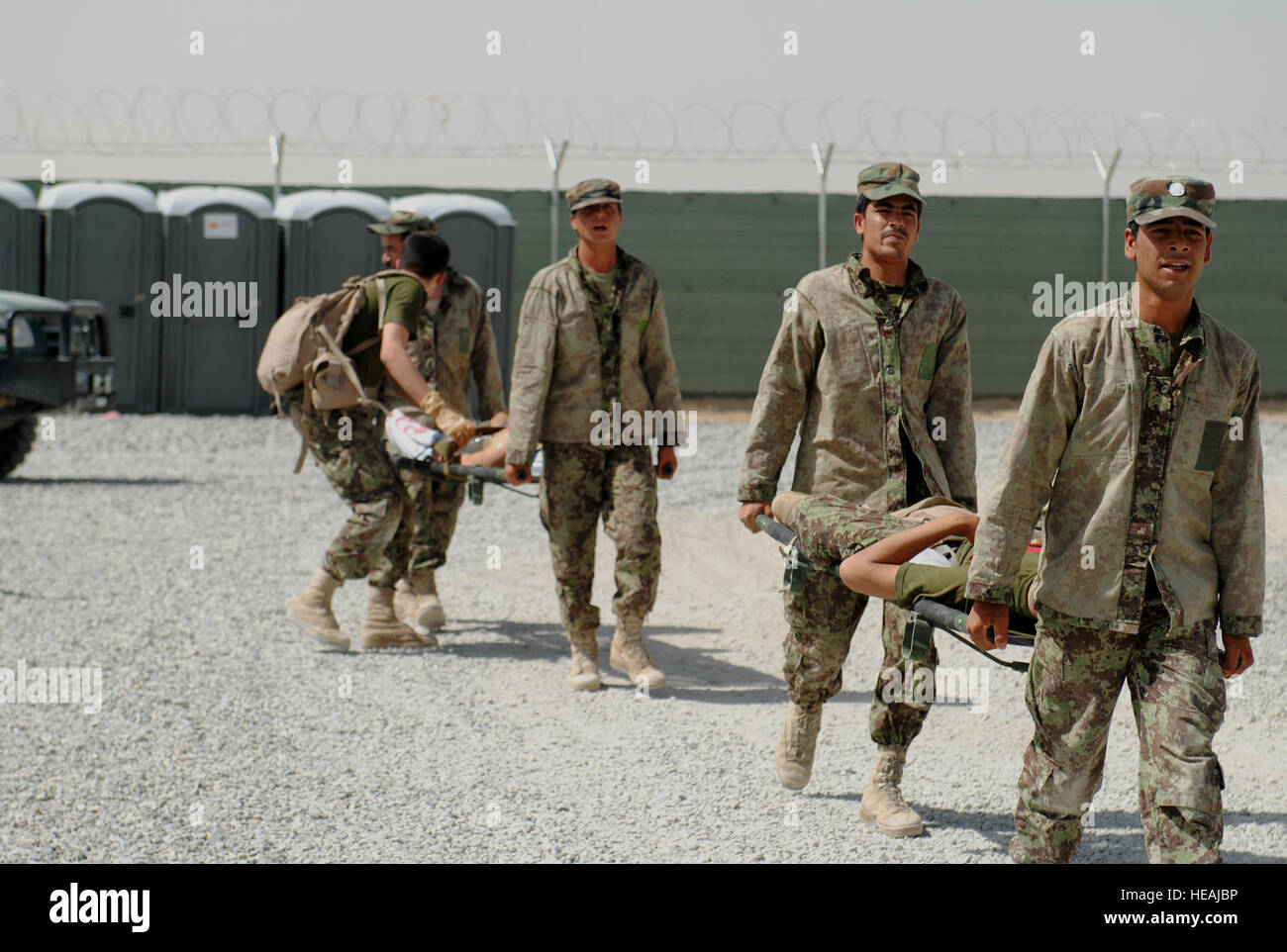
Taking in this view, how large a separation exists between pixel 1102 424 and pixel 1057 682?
59 centimetres

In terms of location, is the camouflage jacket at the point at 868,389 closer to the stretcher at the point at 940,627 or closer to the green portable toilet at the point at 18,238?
the stretcher at the point at 940,627

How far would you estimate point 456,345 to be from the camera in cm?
802

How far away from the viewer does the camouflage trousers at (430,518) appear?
788 cm

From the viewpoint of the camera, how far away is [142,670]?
21.9ft

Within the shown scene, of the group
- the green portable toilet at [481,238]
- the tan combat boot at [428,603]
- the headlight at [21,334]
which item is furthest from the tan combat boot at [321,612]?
the green portable toilet at [481,238]

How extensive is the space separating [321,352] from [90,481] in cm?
701

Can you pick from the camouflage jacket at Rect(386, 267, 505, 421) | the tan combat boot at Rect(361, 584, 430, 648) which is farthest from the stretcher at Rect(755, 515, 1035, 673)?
the camouflage jacket at Rect(386, 267, 505, 421)

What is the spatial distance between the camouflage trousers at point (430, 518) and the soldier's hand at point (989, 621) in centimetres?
443

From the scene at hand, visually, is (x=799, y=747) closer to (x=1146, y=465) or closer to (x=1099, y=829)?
(x=1099, y=829)

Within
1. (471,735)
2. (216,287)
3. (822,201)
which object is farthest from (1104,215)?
(471,735)

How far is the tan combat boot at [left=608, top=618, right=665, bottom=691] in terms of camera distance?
671 centimetres
